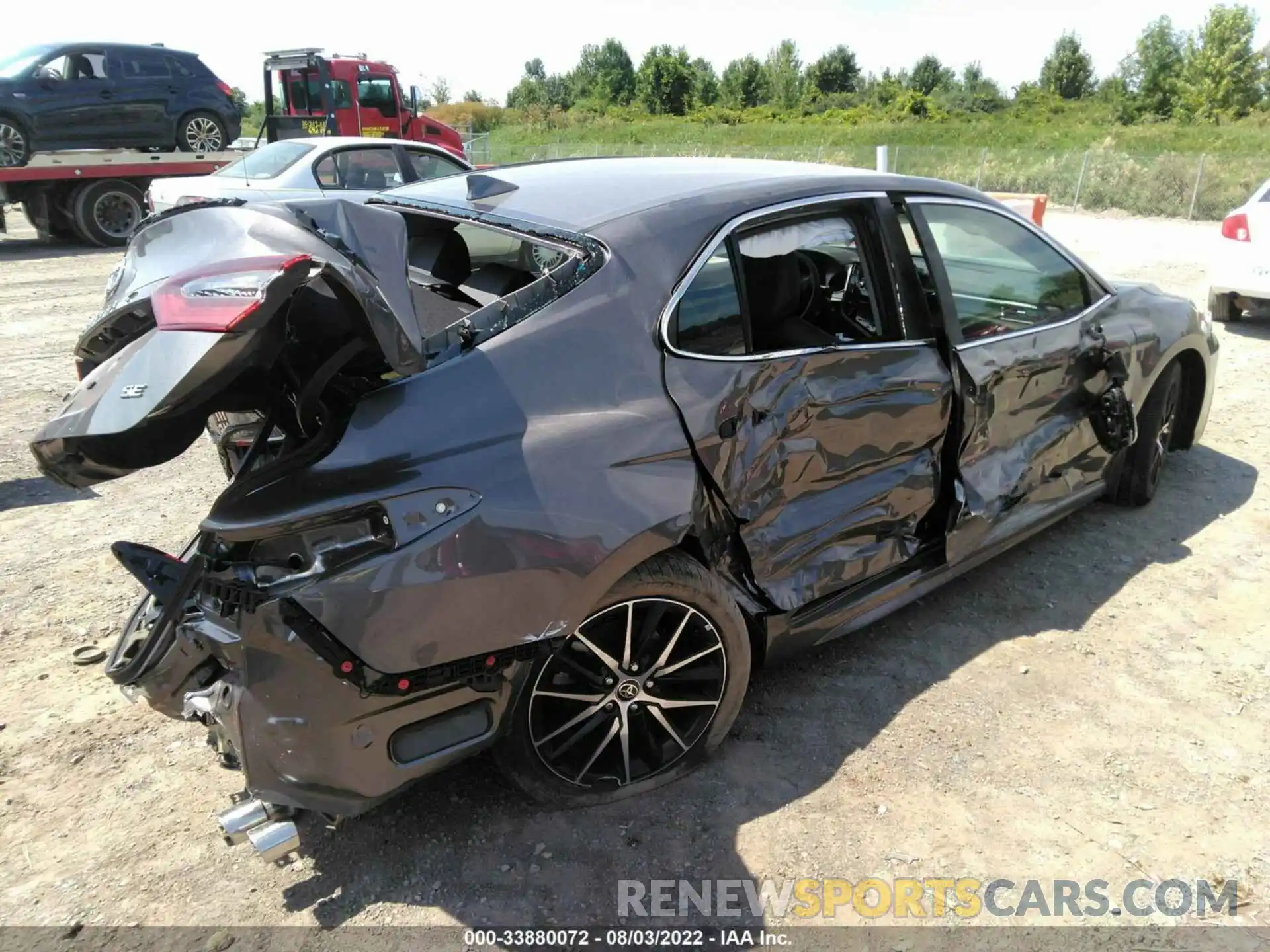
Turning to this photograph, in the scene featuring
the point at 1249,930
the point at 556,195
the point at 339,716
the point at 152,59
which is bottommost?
the point at 1249,930

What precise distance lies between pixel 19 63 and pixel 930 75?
71544 mm

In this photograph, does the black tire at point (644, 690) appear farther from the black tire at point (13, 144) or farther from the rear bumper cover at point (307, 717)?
the black tire at point (13, 144)

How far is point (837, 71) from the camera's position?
65.5m

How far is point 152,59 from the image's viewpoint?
1348 centimetres

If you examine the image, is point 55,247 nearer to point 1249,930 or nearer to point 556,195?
point 556,195

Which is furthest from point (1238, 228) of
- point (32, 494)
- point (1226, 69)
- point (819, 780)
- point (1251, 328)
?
point (1226, 69)

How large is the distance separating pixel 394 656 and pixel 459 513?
36 cm

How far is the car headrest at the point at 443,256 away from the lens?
2.92 meters

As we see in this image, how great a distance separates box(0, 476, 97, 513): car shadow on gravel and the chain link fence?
1179 cm

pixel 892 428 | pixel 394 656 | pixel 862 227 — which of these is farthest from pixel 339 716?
pixel 862 227

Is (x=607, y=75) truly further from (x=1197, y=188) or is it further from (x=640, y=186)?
(x=640, y=186)

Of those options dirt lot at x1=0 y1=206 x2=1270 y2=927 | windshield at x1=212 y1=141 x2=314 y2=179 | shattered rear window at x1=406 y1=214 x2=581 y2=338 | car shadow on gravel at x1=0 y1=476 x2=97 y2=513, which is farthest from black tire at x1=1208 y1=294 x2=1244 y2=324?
car shadow on gravel at x1=0 y1=476 x2=97 y2=513

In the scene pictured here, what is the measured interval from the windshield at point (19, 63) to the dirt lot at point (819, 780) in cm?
1171

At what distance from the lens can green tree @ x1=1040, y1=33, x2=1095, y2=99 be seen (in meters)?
67.4
